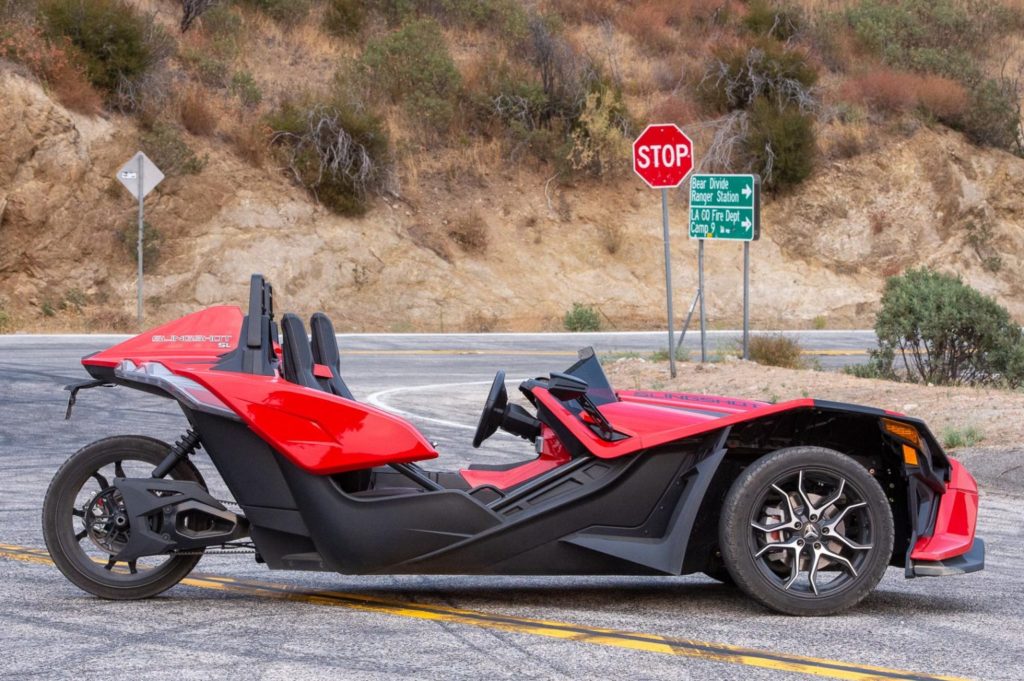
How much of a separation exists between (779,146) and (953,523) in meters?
31.8

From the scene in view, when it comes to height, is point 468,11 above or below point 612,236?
above

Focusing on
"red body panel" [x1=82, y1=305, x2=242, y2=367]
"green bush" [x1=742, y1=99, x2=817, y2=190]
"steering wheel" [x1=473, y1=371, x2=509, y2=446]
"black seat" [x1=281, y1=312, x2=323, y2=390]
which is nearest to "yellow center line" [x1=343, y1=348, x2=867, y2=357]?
"green bush" [x1=742, y1=99, x2=817, y2=190]

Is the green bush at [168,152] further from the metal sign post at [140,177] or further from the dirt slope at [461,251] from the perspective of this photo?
the metal sign post at [140,177]

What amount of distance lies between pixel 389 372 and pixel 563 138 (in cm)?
1821

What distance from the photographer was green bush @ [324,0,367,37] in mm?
38719

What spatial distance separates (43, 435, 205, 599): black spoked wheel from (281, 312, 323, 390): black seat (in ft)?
2.20

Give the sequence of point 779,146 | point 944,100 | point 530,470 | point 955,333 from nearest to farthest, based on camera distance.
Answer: point 530,470, point 955,333, point 779,146, point 944,100

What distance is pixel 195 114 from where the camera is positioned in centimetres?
3303

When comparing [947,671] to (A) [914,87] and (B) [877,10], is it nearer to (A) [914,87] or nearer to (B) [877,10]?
(A) [914,87]

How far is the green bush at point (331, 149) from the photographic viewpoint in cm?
3297

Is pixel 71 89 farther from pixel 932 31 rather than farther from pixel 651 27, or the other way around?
pixel 932 31

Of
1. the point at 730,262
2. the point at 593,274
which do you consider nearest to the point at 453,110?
the point at 593,274

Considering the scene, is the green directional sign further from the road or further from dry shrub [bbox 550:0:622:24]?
dry shrub [bbox 550:0:622:24]

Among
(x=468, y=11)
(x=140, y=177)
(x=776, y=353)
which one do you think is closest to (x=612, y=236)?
(x=468, y=11)
